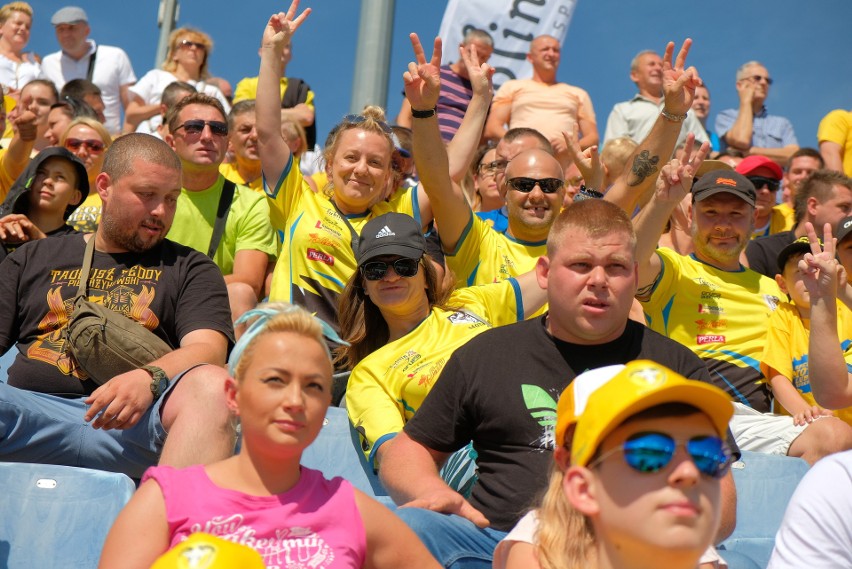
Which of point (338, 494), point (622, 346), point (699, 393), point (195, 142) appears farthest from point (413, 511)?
point (195, 142)

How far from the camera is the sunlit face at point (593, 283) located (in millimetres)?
3242

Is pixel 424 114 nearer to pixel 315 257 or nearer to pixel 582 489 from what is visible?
pixel 315 257

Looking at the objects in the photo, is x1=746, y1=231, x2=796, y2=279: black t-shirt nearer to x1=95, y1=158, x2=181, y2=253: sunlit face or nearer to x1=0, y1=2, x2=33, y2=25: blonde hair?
→ x1=95, y1=158, x2=181, y2=253: sunlit face

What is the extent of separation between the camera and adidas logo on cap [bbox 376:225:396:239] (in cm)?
425

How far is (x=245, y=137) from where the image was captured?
22.5 ft

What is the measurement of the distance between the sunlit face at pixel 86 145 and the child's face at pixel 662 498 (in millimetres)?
5092

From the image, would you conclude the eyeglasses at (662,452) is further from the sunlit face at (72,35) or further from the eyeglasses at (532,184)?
the sunlit face at (72,35)

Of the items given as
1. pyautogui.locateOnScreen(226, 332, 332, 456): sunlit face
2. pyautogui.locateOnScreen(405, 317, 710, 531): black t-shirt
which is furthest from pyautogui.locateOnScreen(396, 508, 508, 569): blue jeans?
pyautogui.locateOnScreen(226, 332, 332, 456): sunlit face

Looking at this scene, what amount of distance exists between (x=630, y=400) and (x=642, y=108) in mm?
7135

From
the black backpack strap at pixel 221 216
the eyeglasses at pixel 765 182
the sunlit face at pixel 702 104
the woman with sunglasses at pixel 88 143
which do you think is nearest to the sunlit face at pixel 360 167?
the black backpack strap at pixel 221 216

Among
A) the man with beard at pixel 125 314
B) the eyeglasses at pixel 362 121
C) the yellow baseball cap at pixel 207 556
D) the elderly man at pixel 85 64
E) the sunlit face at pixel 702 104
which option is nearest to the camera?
the yellow baseball cap at pixel 207 556

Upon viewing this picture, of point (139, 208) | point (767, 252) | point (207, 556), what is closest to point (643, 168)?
point (767, 252)

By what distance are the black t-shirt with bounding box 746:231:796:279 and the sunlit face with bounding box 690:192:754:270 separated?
0.97 metres

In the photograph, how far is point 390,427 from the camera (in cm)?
378
